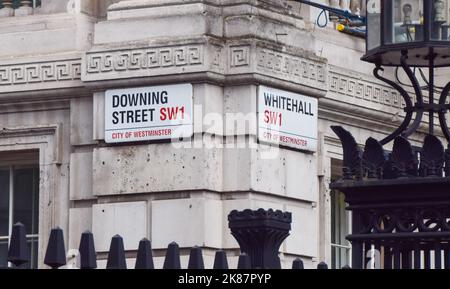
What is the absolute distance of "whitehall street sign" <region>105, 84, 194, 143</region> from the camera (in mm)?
19734

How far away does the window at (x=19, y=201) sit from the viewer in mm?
21500

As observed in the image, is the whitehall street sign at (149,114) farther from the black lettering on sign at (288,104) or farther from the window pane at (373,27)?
the window pane at (373,27)

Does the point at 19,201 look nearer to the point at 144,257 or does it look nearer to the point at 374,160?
the point at 144,257

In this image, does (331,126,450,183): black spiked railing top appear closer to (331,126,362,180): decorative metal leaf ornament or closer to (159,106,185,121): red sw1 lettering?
(331,126,362,180): decorative metal leaf ornament

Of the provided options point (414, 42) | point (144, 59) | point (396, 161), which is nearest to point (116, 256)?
point (396, 161)

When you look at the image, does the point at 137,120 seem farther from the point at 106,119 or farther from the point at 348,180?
the point at 348,180

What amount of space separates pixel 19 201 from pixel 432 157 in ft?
33.1

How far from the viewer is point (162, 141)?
65.3 ft

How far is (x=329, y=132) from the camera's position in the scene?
72.1ft

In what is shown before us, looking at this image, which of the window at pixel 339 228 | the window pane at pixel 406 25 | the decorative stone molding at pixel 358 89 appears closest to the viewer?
the window pane at pixel 406 25

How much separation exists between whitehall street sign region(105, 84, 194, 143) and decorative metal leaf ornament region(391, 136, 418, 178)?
7.58 meters

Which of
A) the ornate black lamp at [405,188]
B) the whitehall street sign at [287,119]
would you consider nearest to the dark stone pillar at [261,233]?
the ornate black lamp at [405,188]

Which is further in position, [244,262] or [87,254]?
[87,254]
